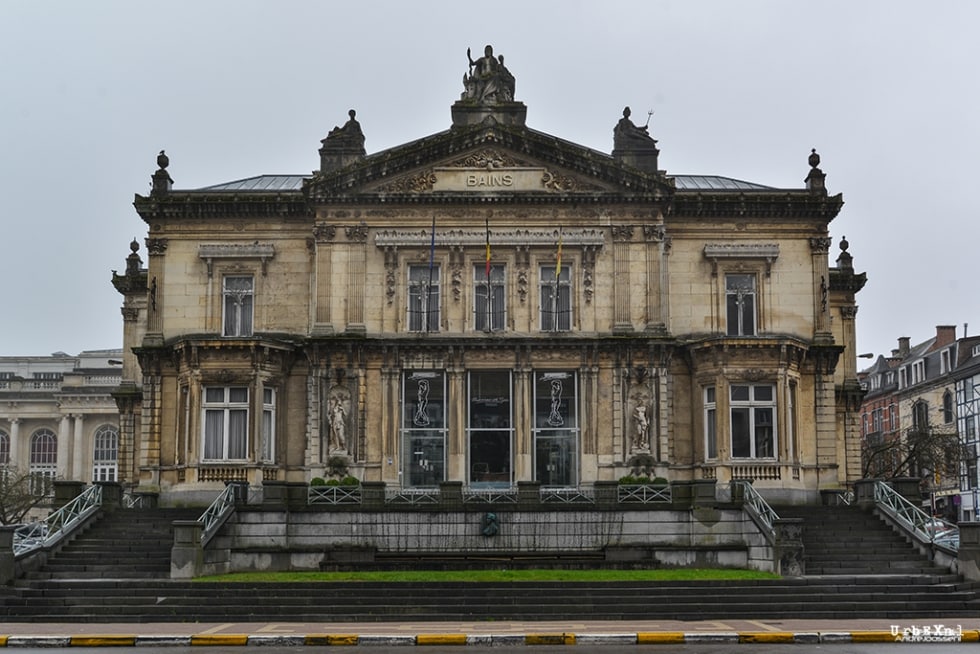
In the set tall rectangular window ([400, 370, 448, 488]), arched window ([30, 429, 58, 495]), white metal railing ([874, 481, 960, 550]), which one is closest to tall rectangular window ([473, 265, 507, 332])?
tall rectangular window ([400, 370, 448, 488])

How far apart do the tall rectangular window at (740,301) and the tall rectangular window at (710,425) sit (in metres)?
2.91

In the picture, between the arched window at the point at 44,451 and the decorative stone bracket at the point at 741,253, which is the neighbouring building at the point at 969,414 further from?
the arched window at the point at 44,451

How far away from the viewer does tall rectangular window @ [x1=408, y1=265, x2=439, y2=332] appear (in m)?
40.6

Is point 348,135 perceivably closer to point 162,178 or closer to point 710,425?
point 162,178

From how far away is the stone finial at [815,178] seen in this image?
4153cm

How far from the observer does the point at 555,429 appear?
40.0 meters

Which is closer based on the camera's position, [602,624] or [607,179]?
[602,624]

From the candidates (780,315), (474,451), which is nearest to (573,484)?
(474,451)

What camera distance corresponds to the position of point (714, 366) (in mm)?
39375

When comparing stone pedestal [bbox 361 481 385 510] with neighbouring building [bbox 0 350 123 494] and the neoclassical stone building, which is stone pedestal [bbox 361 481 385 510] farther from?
neighbouring building [bbox 0 350 123 494]

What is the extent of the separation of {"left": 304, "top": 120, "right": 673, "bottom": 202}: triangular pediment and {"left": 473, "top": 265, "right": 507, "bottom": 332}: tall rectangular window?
2731mm

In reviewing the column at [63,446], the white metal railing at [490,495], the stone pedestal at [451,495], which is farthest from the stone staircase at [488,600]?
the column at [63,446]

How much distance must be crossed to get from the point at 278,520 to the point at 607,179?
1576cm

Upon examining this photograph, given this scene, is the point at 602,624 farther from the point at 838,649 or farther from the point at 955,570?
the point at 955,570
